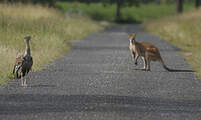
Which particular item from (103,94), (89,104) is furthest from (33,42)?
(89,104)

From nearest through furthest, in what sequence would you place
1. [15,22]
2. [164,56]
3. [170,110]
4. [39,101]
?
[170,110], [39,101], [164,56], [15,22]

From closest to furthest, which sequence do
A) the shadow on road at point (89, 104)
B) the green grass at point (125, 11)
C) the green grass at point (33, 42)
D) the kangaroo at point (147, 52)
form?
the shadow on road at point (89, 104), the green grass at point (33, 42), the kangaroo at point (147, 52), the green grass at point (125, 11)

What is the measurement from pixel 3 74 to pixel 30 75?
0.88 meters

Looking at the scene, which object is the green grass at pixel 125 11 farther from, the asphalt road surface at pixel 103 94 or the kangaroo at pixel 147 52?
the asphalt road surface at pixel 103 94

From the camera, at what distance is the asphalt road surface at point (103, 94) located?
975cm

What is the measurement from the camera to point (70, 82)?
14.1 meters

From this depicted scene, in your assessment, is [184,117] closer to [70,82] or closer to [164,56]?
[70,82]

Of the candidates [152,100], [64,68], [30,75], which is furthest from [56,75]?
[152,100]

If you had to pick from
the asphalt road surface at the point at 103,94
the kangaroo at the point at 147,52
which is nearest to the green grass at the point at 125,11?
the kangaroo at the point at 147,52

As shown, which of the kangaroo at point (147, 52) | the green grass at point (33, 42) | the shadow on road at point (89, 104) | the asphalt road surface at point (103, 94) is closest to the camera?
the asphalt road surface at point (103, 94)

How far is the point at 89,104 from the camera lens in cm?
1070

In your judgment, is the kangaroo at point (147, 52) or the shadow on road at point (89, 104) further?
the kangaroo at point (147, 52)

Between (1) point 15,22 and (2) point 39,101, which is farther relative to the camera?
(1) point 15,22

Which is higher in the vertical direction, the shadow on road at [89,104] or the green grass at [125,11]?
the green grass at [125,11]
